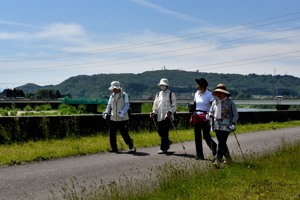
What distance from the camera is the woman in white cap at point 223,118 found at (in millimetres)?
→ 8867

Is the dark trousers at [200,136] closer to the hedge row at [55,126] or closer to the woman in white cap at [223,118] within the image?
the woman in white cap at [223,118]

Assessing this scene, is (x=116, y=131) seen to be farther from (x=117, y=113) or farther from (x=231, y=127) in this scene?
(x=231, y=127)

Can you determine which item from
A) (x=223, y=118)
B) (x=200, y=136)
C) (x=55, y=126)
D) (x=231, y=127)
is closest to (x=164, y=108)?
(x=200, y=136)

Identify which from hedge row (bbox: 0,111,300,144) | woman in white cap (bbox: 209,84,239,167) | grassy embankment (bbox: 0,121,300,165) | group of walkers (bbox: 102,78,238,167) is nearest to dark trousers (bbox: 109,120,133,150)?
group of walkers (bbox: 102,78,238,167)

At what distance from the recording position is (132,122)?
55.4ft

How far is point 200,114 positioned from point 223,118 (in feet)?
4.14

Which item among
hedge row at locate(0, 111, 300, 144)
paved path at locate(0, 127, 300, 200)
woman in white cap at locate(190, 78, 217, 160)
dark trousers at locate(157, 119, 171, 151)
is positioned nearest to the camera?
paved path at locate(0, 127, 300, 200)

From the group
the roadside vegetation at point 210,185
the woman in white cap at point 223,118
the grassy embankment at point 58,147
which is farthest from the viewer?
the grassy embankment at point 58,147

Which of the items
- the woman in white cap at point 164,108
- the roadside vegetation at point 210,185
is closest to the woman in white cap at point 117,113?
the woman in white cap at point 164,108

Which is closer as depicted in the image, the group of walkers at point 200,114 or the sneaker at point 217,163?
the sneaker at point 217,163

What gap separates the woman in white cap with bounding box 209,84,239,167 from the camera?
8.87 metres

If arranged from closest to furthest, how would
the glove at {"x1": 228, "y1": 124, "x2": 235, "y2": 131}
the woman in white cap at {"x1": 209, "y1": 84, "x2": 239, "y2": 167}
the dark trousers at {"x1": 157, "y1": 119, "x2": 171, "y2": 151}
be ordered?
the glove at {"x1": 228, "y1": 124, "x2": 235, "y2": 131} → the woman in white cap at {"x1": 209, "y1": 84, "x2": 239, "y2": 167} → the dark trousers at {"x1": 157, "y1": 119, "x2": 171, "y2": 151}

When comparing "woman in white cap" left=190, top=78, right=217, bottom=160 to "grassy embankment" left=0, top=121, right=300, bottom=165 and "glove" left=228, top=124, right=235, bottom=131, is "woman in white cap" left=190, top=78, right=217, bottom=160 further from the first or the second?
"grassy embankment" left=0, top=121, right=300, bottom=165

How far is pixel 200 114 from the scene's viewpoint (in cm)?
1012
